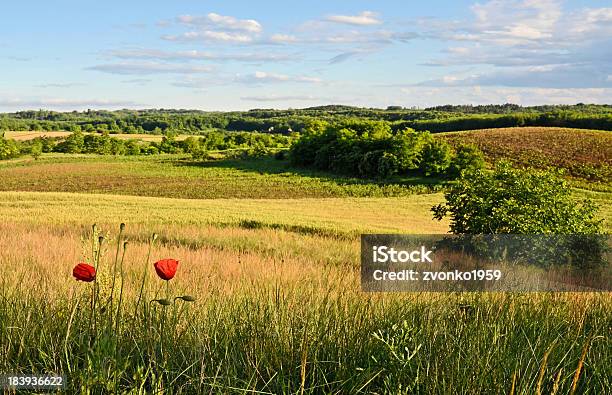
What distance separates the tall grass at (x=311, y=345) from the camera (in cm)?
264

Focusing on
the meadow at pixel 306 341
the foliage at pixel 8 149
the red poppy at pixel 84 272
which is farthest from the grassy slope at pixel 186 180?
the red poppy at pixel 84 272

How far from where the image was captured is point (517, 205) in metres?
13.5

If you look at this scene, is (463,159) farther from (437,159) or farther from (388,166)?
(388,166)

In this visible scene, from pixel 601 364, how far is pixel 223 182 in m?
59.2

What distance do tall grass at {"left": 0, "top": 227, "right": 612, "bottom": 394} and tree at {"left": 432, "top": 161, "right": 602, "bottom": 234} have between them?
9694 millimetres

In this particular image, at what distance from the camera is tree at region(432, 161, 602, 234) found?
527 inches

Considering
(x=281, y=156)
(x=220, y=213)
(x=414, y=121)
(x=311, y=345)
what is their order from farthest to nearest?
(x=414, y=121), (x=281, y=156), (x=220, y=213), (x=311, y=345)

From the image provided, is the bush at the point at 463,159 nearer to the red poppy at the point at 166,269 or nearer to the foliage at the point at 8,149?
the red poppy at the point at 166,269

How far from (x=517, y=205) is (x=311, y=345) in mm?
11478

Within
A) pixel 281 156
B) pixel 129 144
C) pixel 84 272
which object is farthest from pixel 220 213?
pixel 129 144

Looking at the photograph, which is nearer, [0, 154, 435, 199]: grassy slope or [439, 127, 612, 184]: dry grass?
[0, 154, 435, 199]: grassy slope

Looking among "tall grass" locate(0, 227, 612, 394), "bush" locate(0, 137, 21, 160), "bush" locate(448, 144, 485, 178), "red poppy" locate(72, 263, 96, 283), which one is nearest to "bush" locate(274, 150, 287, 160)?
"bush" locate(448, 144, 485, 178)

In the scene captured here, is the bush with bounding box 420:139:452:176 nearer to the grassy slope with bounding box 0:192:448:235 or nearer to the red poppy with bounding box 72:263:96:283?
the grassy slope with bounding box 0:192:448:235

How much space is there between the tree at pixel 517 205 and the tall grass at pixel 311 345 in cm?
969
